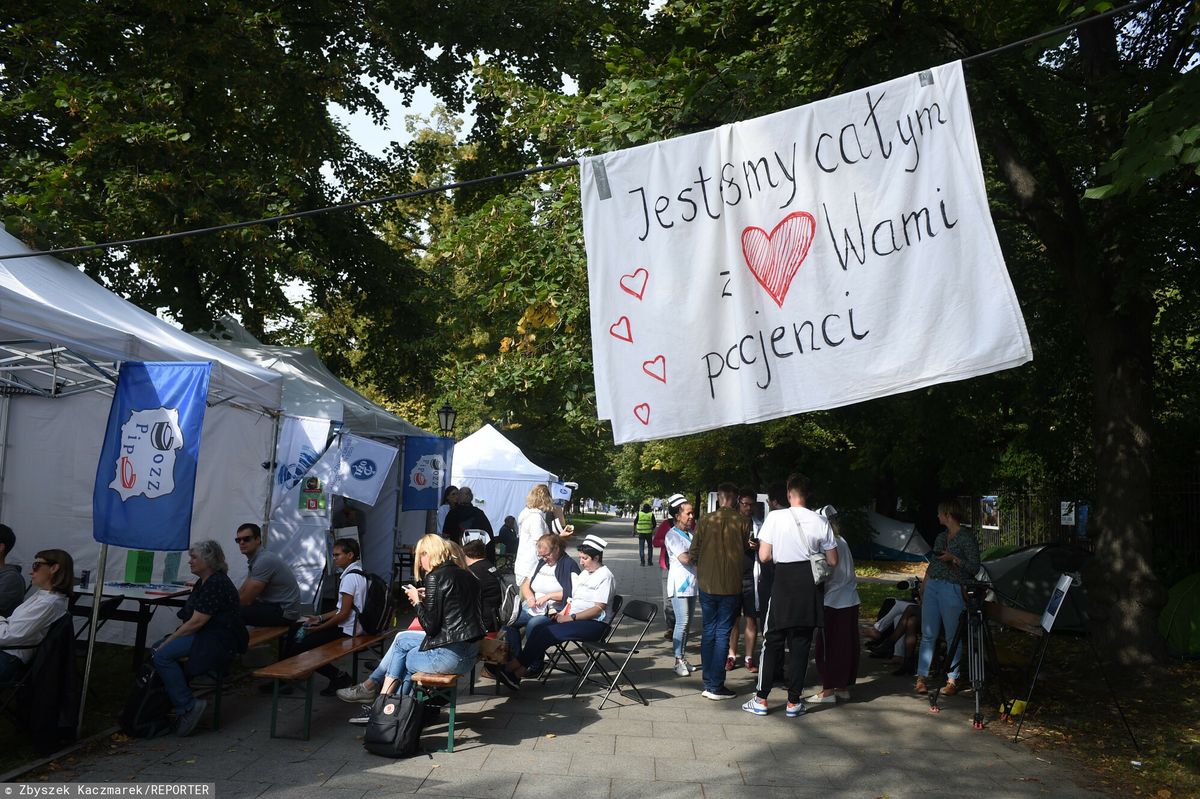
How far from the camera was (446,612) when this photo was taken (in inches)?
266

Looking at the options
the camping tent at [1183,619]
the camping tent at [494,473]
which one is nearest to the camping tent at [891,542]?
the camping tent at [494,473]

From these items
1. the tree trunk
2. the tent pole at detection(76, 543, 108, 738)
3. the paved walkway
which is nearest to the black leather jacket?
the paved walkway

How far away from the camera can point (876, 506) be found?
35156 millimetres

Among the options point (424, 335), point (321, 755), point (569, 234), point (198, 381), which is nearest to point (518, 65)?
point (424, 335)

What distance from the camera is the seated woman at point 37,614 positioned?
6.32 metres

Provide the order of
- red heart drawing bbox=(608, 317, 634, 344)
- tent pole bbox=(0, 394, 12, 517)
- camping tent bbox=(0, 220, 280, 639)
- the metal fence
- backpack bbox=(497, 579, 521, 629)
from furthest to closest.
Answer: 1. the metal fence
2. tent pole bbox=(0, 394, 12, 517)
3. backpack bbox=(497, 579, 521, 629)
4. camping tent bbox=(0, 220, 280, 639)
5. red heart drawing bbox=(608, 317, 634, 344)

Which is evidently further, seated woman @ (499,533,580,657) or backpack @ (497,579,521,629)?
seated woman @ (499,533,580,657)

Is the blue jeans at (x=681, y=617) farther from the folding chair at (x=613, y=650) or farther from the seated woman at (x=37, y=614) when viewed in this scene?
the seated woman at (x=37, y=614)

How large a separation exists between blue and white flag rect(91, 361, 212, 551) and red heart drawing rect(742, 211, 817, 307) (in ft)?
13.7

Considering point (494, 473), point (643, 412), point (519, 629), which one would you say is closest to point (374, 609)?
point (519, 629)

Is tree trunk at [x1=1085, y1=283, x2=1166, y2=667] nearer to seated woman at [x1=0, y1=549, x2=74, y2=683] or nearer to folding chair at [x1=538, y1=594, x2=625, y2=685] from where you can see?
folding chair at [x1=538, y1=594, x2=625, y2=685]

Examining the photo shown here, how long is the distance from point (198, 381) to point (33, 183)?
18.3 feet

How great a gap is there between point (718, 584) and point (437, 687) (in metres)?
2.93

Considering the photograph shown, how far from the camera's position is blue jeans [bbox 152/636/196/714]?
684 centimetres
